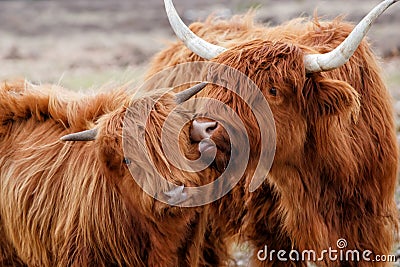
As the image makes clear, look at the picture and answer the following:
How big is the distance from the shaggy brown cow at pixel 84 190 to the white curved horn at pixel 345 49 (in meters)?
0.91

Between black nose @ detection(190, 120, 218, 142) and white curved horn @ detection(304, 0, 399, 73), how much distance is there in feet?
2.54

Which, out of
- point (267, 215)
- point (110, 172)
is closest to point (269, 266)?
point (267, 215)

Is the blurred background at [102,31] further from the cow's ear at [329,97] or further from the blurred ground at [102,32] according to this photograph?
the cow's ear at [329,97]

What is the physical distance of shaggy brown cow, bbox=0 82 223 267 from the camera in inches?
175

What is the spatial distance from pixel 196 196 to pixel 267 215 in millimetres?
996

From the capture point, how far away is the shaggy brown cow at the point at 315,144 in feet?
15.5

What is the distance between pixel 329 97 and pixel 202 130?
910 mm

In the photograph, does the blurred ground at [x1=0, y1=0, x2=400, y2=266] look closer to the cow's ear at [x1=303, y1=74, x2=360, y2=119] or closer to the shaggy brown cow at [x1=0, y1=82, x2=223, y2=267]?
the cow's ear at [x1=303, y1=74, x2=360, y2=119]

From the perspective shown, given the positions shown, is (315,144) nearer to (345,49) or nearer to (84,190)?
(345,49)

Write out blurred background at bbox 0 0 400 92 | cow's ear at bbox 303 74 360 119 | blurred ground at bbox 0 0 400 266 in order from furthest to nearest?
blurred background at bbox 0 0 400 92 < blurred ground at bbox 0 0 400 266 < cow's ear at bbox 303 74 360 119

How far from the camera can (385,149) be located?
5.10 metres

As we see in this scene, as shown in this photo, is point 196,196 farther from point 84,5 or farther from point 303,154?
point 84,5

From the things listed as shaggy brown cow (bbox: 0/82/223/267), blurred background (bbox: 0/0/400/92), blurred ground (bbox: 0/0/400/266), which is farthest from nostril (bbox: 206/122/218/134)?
blurred background (bbox: 0/0/400/92)

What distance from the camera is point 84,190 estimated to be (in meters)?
4.74
